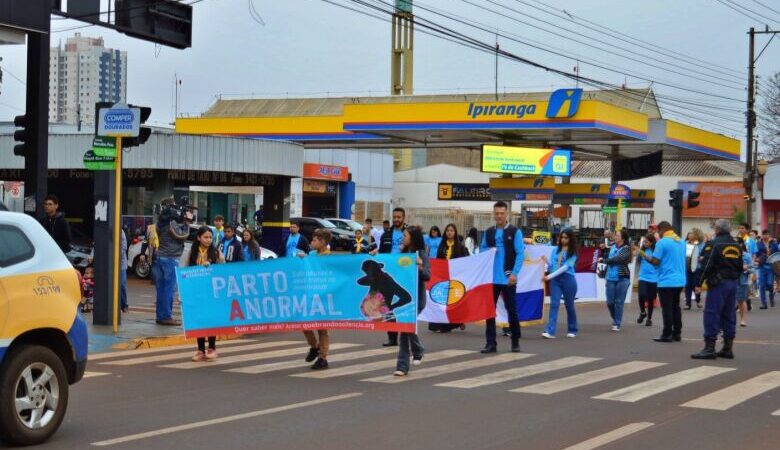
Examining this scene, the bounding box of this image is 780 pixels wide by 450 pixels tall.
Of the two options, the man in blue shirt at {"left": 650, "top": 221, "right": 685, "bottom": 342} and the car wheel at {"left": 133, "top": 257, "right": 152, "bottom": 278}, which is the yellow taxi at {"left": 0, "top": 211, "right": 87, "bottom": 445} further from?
the car wheel at {"left": 133, "top": 257, "right": 152, "bottom": 278}

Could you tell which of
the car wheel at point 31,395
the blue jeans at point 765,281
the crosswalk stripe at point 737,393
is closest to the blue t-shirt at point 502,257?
the crosswalk stripe at point 737,393

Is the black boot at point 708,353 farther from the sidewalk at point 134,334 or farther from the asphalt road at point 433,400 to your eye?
the sidewalk at point 134,334

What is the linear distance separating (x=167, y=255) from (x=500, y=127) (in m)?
21.8

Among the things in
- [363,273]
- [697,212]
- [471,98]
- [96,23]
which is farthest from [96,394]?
[697,212]

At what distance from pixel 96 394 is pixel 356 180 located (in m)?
52.7

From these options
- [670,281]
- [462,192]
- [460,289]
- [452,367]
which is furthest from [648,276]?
[462,192]

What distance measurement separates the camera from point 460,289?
16625mm

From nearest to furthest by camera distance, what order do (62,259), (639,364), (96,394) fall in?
(62,259) < (96,394) < (639,364)

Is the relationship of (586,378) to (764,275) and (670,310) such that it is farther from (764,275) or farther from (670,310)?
(764,275)

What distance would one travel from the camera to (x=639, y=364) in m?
13.5

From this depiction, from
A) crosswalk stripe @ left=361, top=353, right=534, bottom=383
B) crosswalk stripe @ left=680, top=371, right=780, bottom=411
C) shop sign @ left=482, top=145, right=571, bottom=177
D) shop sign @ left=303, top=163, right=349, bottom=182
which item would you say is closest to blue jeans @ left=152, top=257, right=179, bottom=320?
crosswalk stripe @ left=361, top=353, right=534, bottom=383

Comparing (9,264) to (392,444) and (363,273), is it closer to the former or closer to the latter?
(392,444)

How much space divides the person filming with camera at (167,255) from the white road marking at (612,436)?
9.57m

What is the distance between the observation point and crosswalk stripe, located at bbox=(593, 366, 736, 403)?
35.1 ft
